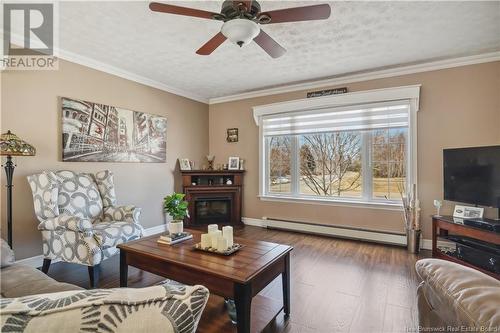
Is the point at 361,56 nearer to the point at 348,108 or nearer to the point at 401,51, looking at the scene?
the point at 401,51

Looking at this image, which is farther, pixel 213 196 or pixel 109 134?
pixel 213 196

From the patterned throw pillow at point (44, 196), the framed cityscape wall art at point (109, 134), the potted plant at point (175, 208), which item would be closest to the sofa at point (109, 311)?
the potted plant at point (175, 208)

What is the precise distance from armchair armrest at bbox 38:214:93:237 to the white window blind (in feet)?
10.7

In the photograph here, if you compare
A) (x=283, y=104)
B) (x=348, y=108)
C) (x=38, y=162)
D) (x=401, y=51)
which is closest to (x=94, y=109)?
(x=38, y=162)

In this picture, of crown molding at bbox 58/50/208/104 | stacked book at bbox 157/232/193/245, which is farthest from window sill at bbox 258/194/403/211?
stacked book at bbox 157/232/193/245

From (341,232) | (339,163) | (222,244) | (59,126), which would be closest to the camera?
(222,244)

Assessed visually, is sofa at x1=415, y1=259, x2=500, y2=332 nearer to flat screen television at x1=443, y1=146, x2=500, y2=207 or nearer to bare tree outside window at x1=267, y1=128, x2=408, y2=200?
flat screen television at x1=443, y1=146, x2=500, y2=207

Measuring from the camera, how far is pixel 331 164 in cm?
429

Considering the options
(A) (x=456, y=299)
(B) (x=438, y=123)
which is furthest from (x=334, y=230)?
(A) (x=456, y=299)

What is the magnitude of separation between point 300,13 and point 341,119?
258cm

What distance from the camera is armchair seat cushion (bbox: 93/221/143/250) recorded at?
96.1 inches

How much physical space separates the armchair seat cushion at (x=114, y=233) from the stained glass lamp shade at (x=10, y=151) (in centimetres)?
80

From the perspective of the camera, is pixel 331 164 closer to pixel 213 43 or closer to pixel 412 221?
pixel 412 221

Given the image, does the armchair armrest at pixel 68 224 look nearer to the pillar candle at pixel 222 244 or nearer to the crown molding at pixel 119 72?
the pillar candle at pixel 222 244
